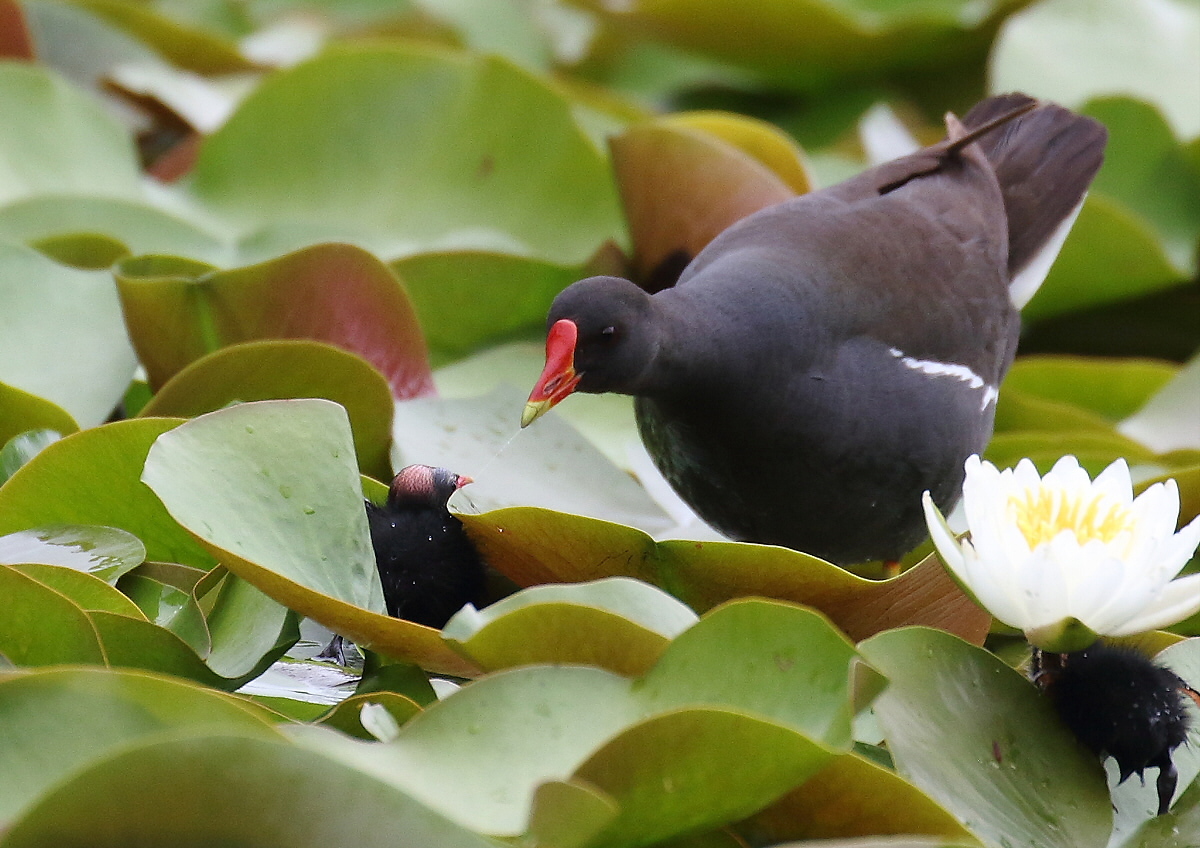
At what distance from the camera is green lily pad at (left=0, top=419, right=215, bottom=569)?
1308 mm

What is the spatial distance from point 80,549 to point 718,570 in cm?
56

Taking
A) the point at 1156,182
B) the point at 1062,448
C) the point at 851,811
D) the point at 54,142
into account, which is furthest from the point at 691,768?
the point at 1156,182

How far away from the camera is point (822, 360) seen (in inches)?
64.4

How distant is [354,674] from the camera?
127 centimetres

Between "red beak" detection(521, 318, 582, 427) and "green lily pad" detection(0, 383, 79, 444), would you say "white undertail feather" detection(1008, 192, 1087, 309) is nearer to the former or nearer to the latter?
"red beak" detection(521, 318, 582, 427)

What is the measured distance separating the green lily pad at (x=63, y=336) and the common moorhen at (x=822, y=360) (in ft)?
1.88

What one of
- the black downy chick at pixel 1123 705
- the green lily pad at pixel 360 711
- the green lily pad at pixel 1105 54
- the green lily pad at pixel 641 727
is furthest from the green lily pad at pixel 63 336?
the green lily pad at pixel 1105 54

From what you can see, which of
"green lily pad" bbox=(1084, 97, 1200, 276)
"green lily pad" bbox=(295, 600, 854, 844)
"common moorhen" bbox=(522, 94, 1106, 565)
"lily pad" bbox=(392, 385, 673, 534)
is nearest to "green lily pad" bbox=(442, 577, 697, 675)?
"green lily pad" bbox=(295, 600, 854, 844)

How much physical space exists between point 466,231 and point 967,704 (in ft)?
4.23

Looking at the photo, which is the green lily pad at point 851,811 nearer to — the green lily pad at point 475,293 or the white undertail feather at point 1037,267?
the green lily pad at point 475,293

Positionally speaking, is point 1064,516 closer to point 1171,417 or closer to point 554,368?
point 554,368

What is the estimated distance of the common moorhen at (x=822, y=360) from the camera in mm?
1496

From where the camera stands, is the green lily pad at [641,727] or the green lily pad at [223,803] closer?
the green lily pad at [223,803]

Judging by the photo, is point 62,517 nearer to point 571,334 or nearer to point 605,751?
point 571,334
